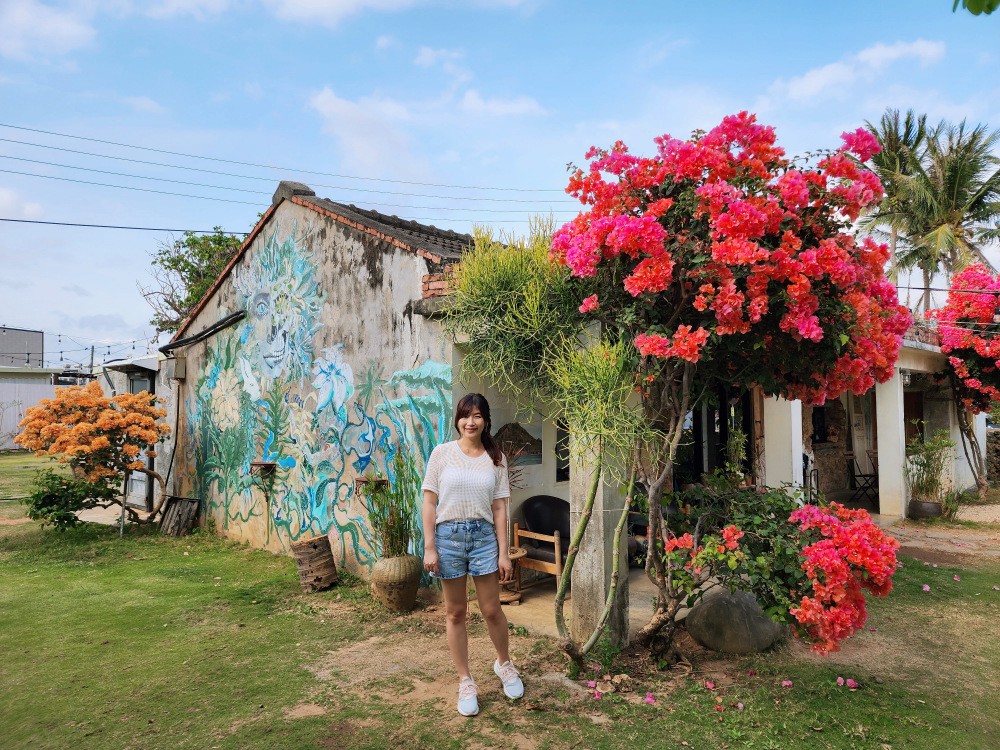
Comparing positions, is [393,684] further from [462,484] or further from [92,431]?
[92,431]

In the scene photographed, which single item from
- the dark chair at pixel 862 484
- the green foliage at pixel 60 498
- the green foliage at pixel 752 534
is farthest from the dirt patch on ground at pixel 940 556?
the green foliage at pixel 60 498

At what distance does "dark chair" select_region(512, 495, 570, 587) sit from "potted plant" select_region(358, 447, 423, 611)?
98 cm

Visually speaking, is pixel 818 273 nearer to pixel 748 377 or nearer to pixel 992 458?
pixel 748 377

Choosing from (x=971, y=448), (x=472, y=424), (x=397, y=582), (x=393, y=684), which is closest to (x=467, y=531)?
(x=472, y=424)

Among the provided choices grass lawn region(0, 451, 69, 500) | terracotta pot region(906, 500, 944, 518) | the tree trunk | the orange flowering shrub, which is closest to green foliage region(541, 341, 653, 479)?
the orange flowering shrub

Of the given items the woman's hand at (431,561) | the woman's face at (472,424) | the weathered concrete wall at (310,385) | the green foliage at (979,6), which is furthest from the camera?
the weathered concrete wall at (310,385)

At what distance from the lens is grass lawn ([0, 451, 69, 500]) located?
13.2 meters

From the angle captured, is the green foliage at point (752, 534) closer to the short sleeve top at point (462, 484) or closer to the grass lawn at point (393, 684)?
the grass lawn at point (393, 684)

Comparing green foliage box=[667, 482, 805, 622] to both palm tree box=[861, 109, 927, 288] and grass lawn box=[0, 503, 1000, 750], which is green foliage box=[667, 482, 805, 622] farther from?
palm tree box=[861, 109, 927, 288]

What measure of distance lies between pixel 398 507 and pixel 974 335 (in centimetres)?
1031

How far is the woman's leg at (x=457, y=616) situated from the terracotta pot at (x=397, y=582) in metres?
1.84

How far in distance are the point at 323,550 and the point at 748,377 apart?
14.4ft

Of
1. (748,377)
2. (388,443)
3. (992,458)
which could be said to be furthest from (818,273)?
(992,458)

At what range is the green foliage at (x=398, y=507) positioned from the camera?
18.7ft
